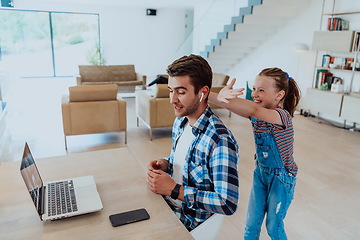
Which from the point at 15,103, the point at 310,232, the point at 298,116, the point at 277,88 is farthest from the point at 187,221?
the point at 15,103

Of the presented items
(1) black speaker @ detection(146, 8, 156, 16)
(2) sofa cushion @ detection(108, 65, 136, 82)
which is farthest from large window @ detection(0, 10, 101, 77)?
(2) sofa cushion @ detection(108, 65, 136, 82)

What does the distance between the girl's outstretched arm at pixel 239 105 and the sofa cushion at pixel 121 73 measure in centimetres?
718

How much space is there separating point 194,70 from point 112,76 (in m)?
7.26

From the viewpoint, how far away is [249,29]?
7160 millimetres

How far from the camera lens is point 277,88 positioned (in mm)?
1601

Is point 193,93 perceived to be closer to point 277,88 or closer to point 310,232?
point 277,88

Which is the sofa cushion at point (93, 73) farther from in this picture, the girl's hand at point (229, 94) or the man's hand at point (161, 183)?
the girl's hand at point (229, 94)

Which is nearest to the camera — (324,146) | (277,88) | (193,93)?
(193,93)

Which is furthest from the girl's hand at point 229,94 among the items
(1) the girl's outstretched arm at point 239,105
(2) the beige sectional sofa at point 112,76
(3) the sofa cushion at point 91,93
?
(2) the beige sectional sofa at point 112,76

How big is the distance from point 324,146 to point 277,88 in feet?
10.6

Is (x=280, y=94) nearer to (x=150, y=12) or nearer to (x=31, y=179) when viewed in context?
(x=31, y=179)

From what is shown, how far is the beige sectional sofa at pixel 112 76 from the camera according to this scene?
25.3 ft

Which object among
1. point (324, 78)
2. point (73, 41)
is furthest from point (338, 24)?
point (73, 41)

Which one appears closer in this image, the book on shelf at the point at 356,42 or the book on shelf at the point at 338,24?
the book on shelf at the point at 356,42
